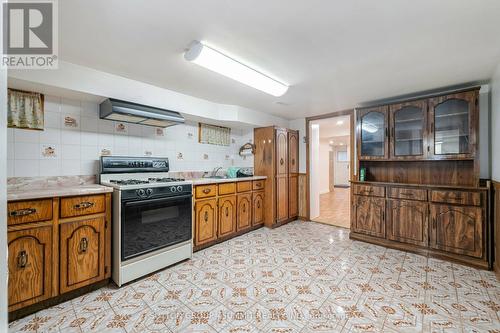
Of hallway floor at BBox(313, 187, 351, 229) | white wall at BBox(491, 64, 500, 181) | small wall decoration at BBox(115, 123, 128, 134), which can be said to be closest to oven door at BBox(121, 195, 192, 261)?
small wall decoration at BBox(115, 123, 128, 134)

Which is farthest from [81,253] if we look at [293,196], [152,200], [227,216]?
[293,196]

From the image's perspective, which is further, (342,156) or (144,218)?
(342,156)

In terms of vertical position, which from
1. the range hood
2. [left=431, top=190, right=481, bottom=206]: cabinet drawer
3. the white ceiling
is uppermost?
the white ceiling

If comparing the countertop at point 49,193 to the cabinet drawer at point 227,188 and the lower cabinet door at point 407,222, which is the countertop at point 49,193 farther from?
the lower cabinet door at point 407,222

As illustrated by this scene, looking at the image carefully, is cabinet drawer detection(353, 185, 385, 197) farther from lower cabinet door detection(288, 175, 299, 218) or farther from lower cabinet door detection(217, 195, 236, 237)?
lower cabinet door detection(217, 195, 236, 237)

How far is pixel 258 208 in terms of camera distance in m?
3.92

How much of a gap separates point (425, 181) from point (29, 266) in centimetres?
449

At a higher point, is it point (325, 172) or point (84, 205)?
point (325, 172)

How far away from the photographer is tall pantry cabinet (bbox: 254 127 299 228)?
13.0 feet

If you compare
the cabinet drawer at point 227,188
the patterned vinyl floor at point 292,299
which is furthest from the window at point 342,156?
the cabinet drawer at point 227,188

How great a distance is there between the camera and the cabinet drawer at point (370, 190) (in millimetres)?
3154

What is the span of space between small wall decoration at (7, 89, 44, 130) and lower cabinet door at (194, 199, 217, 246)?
184 cm

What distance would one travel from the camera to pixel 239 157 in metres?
4.29

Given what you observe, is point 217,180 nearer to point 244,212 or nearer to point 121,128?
A: point 244,212
